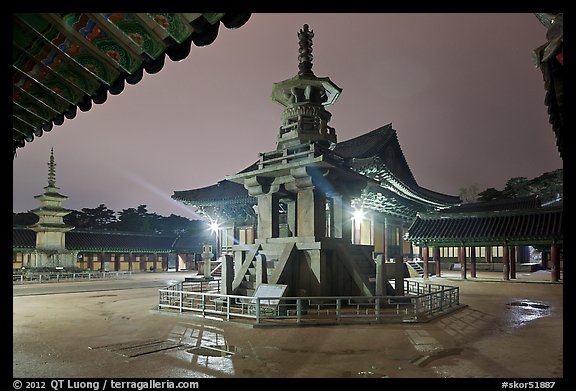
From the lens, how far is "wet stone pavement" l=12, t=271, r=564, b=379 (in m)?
7.26

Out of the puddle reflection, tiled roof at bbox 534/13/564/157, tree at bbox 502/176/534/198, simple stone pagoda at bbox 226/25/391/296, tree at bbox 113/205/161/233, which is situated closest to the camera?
tiled roof at bbox 534/13/564/157

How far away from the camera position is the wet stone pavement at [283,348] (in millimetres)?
7262

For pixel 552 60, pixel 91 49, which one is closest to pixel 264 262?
pixel 91 49

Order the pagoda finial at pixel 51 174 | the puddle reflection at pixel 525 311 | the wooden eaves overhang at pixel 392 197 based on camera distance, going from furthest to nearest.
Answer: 1. the pagoda finial at pixel 51 174
2. the wooden eaves overhang at pixel 392 197
3. the puddle reflection at pixel 525 311

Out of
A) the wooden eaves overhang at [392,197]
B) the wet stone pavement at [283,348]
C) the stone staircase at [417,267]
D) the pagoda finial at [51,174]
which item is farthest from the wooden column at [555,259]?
the pagoda finial at [51,174]

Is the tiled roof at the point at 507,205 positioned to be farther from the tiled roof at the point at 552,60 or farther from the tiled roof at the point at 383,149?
the tiled roof at the point at 552,60

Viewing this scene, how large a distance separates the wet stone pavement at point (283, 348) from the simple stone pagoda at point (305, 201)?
3.51m

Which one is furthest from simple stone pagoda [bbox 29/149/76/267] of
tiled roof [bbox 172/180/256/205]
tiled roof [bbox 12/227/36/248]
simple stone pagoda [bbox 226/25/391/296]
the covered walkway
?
the covered walkway

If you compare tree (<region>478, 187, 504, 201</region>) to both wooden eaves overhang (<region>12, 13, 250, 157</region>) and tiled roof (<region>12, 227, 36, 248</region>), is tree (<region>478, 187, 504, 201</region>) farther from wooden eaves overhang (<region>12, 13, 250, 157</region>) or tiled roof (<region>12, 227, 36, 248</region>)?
wooden eaves overhang (<region>12, 13, 250, 157</region>)

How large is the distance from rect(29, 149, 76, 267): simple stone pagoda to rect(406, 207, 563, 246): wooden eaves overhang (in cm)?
3213

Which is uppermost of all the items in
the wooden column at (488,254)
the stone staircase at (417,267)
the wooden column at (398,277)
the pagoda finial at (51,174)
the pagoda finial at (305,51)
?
the pagoda finial at (305,51)

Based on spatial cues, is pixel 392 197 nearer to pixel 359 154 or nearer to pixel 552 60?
pixel 359 154
